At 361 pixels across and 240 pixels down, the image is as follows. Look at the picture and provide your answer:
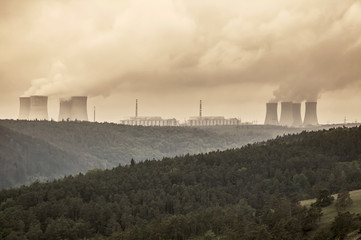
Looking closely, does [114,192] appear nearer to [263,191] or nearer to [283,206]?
[263,191]

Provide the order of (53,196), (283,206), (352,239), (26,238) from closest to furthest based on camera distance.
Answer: (352,239), (283,206), (26,238), (53,196)

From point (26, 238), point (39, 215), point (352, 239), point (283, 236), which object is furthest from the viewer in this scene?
point (39, 215)

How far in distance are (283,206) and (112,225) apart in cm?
4122

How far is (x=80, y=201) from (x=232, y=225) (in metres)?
54.0

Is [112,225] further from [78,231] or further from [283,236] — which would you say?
[283,236]

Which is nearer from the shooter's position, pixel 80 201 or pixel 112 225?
pixel 112 225

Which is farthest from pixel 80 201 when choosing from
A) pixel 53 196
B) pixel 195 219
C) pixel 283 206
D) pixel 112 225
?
pixel 283 206

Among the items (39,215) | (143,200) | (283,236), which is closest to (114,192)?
(143,200)

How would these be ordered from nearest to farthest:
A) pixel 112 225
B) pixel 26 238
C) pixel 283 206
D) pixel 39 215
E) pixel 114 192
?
pixel 283 206 → pixel 26 238 → pixel 112 225 → pixel 39 215 → pixel 114 192

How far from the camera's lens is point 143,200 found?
186500mm

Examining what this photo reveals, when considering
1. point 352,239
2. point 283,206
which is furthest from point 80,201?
point 352,239

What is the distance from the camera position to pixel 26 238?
497 feet

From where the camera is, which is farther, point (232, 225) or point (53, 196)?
point (53, 196)

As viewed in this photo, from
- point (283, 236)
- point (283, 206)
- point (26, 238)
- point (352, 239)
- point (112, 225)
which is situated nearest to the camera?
point (352, 239)
